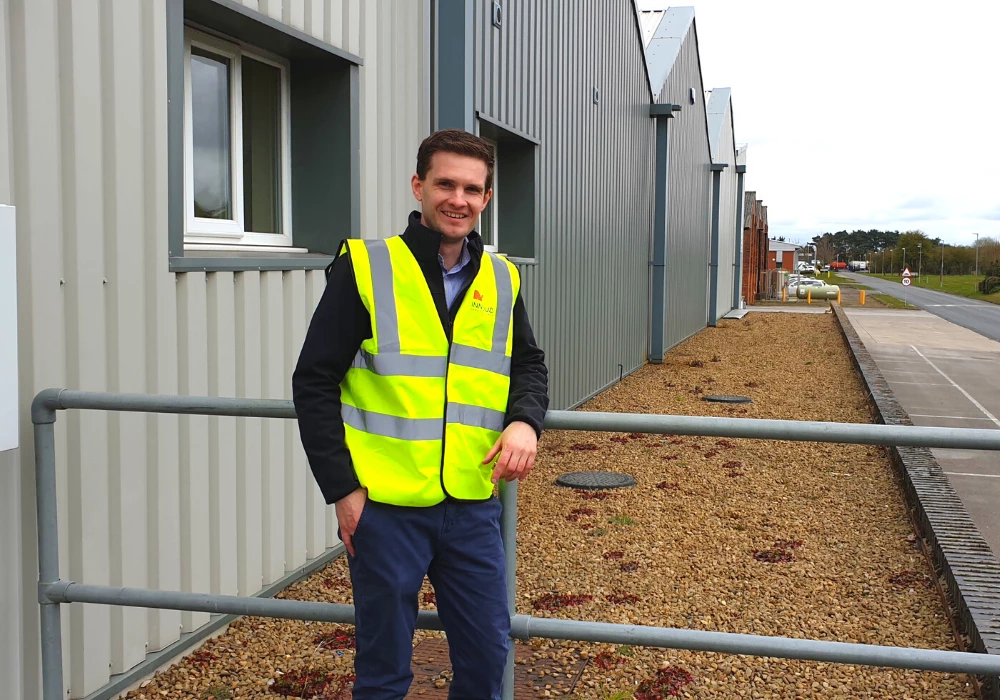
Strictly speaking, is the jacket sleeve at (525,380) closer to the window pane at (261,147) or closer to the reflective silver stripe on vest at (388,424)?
the reflective silver stripe on vest at (388,424)

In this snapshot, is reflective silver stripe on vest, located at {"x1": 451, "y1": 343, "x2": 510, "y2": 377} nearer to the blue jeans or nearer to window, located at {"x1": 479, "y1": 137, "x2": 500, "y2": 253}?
the blue jeans

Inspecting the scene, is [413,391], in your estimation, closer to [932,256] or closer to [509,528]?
[509,528]

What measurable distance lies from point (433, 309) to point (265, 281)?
103 inches

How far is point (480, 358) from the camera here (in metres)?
2.42

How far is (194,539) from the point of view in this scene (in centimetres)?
418

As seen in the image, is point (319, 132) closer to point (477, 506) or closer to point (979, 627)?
point (477, 506)

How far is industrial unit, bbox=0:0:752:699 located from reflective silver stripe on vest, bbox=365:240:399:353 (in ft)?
4.91

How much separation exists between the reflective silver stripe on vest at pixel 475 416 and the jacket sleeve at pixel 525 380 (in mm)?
33

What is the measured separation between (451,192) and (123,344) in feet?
6.12

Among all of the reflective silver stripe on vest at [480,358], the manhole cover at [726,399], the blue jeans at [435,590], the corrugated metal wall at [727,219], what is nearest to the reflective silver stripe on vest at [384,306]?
the reflective silver stripe on vest at [480,358]

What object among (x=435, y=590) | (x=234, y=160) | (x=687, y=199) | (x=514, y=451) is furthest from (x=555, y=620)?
(x=687, y=199)

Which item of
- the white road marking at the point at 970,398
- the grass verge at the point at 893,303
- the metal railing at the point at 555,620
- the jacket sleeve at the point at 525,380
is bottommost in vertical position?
the white road marking at the point at 970,398

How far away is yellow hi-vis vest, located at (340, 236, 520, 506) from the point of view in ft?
7.54

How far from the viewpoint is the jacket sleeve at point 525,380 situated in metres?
2.46
